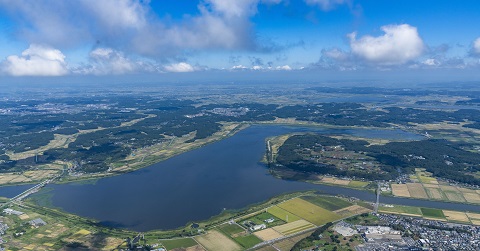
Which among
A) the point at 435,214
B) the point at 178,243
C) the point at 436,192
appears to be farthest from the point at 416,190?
the point at 178,243

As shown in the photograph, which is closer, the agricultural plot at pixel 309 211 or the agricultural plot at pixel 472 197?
the agricultural plot at pixel 309 211

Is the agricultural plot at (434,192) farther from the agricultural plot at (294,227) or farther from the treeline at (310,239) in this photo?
the agricultural plot at (294,227)

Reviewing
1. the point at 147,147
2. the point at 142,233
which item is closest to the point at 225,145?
the point at 147,147

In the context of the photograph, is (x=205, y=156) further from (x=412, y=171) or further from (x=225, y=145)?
(x=412, y=171)

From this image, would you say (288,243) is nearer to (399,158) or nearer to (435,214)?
(435,214)

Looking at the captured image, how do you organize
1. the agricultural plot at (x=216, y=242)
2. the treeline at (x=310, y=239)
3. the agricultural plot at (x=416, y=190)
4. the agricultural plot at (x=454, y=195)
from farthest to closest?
the agricultural plot at (x=416, y=190) → the agricultural plot at (x=454, y=195) → the agricultural plot at (x=216, y=242) → the treeline at (x=310, y=239)

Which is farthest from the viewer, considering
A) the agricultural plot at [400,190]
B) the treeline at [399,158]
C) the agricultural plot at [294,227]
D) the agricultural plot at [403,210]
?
the treeline at [399,158]

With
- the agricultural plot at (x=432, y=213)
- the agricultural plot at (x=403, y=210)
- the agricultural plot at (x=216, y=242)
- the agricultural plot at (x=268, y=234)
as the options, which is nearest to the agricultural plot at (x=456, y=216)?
the agricultural plot at (x=432, y=213)
